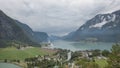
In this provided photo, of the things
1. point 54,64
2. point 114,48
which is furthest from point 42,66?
point 114,48

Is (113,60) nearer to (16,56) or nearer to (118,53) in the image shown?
(118,53)

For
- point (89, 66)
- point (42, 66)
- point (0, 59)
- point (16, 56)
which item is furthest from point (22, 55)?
point (89, 66)

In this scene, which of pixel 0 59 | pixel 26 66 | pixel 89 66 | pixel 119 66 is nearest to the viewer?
pixel 119 66

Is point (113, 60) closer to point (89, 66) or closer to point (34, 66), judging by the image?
point (89, 66)

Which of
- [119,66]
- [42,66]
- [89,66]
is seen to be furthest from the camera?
[42,66]

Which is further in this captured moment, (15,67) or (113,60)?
(15,67)

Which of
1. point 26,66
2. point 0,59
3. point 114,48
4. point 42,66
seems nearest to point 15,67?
point 26,66

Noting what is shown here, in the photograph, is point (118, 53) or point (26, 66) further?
point (26, 66)

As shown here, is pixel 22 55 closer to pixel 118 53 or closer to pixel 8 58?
pixel 8 58

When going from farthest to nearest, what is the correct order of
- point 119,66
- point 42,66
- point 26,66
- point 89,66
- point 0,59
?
point 0,59 < point 26,66 < point 42,66 < point 89,66 < point 119,66
